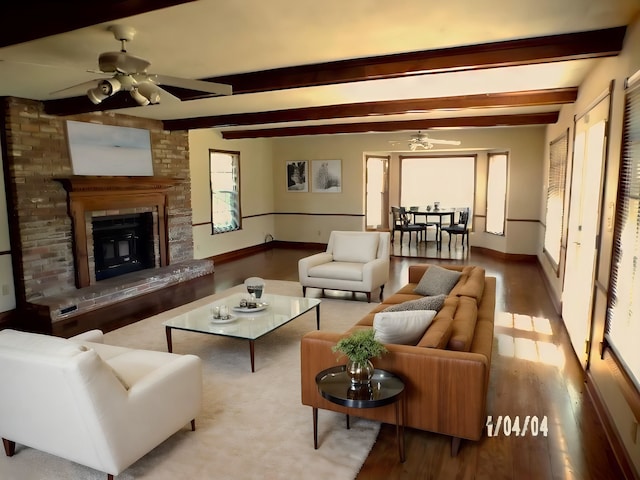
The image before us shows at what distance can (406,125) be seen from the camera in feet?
24.3

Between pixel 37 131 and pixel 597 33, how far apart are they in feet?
18.7

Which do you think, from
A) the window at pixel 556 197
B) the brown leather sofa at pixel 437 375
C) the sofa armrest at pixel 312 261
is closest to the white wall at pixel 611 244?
the brown leather sofa at pixel 437 375

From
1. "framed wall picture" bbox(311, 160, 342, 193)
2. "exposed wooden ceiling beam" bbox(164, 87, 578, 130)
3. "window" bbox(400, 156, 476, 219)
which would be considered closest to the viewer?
"exposed wooden ceiling beam" bbox(164, 87, 578, 130)

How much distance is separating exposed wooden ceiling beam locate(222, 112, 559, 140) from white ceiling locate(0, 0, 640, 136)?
241 cm

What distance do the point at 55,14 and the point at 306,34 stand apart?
147cm

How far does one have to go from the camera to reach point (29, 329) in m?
4.98

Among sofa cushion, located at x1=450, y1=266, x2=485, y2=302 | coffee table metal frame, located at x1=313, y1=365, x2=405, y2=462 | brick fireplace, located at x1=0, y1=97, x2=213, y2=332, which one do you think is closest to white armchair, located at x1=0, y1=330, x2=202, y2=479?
coffee table metal frame, located at x1=313, y1=365, x2=405, y2=462

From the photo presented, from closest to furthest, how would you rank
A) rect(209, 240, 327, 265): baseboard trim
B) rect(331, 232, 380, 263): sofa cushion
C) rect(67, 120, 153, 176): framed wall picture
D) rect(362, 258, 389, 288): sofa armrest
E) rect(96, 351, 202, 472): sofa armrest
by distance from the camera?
rect(96, 351, 202, 472): sofa armrest
rect(362, 258, 389, 288): sofa armrest
rect(67, 120, 153, 176): framed wall picture
rect(331, 232, 380, 263): sofa cushion
rect(209, 240, 327, 265): baseboard trim

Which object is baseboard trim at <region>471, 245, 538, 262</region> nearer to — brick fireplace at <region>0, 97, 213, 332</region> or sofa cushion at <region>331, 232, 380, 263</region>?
sofa cushion at <region>331, 232, 380, 263</region>

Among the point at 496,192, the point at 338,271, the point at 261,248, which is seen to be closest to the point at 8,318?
the point at 338,271

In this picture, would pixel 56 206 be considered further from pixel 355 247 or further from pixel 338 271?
pixel 355 247

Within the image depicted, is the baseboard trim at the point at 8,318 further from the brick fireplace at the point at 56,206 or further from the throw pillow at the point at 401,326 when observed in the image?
the throw pillow at the point at 401,326

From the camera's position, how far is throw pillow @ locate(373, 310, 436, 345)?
8.87 feet

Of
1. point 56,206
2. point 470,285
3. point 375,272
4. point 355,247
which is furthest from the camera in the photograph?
point 355,247
